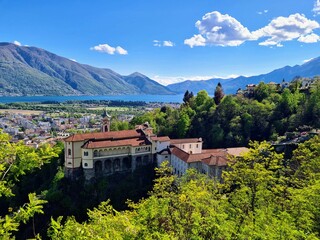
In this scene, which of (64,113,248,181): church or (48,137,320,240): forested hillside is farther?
(64,113,248,181): church

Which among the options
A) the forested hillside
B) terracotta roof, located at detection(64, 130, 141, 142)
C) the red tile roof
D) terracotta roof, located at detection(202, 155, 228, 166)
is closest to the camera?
the forested hillside

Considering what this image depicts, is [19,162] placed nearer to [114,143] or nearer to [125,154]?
[114,143]

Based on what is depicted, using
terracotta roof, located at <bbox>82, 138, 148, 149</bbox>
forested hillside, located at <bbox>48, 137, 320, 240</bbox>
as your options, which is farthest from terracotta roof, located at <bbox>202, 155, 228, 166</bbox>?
forested hillside, located at <bbox>48, 137, 320, 240</bbox>

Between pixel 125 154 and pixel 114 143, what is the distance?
2792mm

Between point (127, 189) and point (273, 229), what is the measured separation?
36883 millimetres

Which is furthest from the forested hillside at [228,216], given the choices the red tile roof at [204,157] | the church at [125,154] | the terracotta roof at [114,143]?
the terracotta roof at [114,143]

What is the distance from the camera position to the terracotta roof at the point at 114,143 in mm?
47812

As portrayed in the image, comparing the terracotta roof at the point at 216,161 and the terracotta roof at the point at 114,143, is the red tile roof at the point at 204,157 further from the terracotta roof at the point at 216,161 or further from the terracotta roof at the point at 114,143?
the terracotta roof at the point at 114,143

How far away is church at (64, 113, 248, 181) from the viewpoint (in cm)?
4684

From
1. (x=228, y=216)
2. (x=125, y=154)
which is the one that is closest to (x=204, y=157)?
(x=125, y=154)

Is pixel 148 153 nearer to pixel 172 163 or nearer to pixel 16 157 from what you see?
pixel 172 163

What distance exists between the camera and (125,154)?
167 ft

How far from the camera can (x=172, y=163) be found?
168 feet

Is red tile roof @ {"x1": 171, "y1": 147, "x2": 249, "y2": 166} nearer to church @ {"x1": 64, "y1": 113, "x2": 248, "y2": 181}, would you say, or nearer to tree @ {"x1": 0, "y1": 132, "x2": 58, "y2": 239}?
church @ {"x1": 64, "y1": 113, "x2": 248, "y2": 181}
